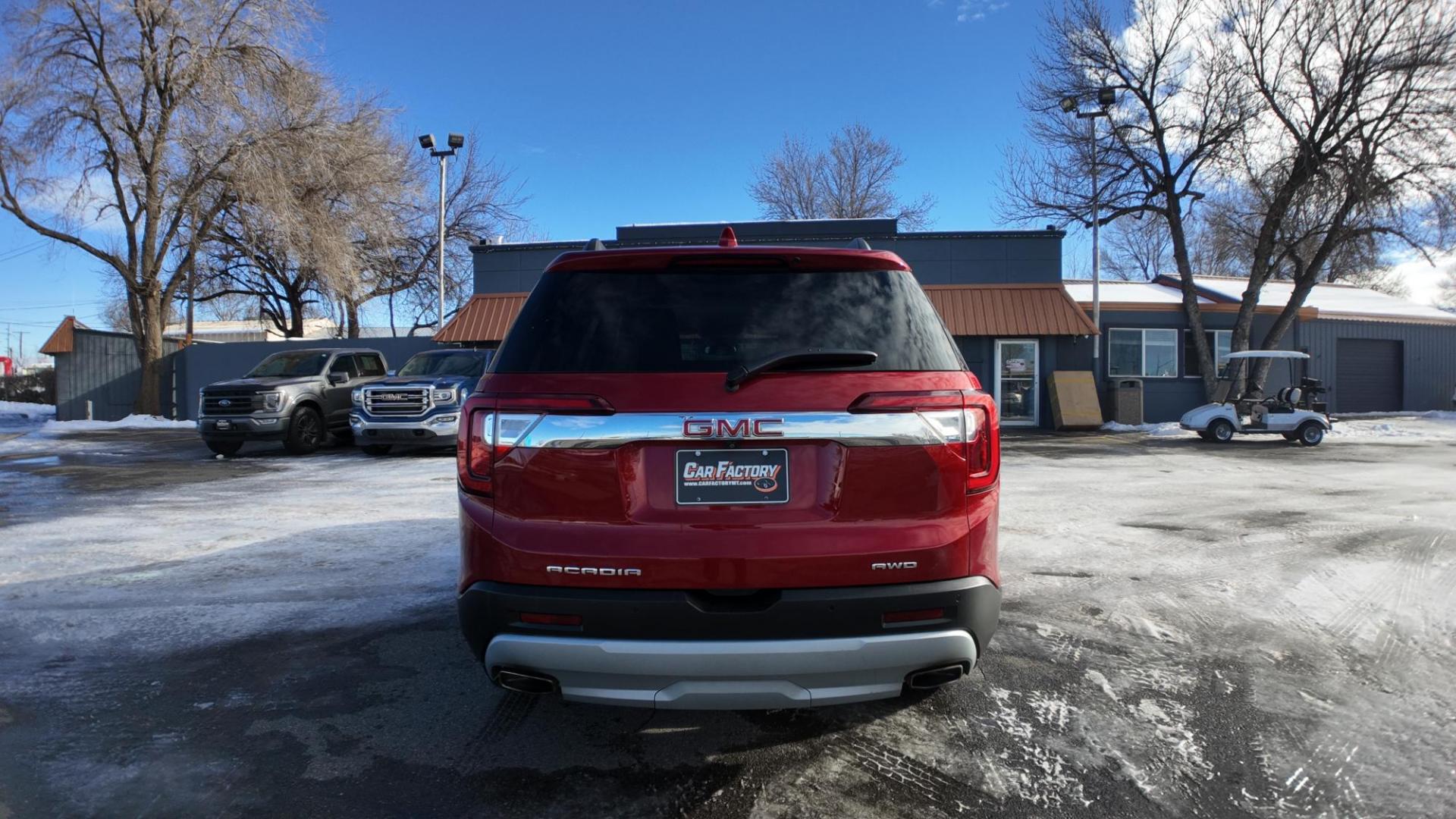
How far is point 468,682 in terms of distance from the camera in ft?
12.1

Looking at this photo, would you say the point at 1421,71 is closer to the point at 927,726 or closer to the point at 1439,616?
the point at 1439,616

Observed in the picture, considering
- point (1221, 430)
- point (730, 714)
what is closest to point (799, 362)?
point (730, 714)

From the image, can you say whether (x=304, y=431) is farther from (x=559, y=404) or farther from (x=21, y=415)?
(x=21, y=415)

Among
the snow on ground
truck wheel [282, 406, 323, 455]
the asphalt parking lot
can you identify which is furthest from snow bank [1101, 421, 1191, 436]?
the snow on ground

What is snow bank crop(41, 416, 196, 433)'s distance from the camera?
66.1 feet

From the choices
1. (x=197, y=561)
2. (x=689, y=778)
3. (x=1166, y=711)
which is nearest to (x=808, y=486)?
(x=689, y=778)

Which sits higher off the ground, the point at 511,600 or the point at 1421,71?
the point at 1421,71

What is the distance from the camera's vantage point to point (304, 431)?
1341 cm

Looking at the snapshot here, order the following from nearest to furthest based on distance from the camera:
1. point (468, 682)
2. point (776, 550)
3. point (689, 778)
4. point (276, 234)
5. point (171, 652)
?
point (776, 550) < point (689, 778) < point (468, 682) < point (171, 652) < point (276, 234)

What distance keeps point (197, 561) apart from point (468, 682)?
3.51m

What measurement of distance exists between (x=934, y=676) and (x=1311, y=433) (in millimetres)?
16890

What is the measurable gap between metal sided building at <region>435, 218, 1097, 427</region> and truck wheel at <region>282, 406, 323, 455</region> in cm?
637

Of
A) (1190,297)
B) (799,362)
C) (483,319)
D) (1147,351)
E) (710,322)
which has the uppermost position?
(1190,297)

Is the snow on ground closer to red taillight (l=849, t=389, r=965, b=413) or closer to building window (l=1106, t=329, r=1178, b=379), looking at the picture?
red taillight (l=849, t=389, r=965, b=413)
